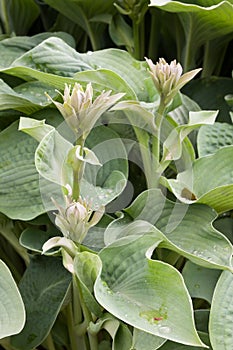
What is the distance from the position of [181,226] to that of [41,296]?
18 centimetres

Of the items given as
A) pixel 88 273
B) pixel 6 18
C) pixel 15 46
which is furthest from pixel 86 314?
pixel 6 18

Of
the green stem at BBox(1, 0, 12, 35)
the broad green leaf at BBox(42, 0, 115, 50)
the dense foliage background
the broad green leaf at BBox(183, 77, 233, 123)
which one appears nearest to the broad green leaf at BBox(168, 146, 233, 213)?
the dense foliage background

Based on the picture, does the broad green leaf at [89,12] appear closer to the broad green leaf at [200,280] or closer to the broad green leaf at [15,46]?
the broad green leaf at [15,46]

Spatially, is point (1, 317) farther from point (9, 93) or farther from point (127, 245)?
point (9, 93)

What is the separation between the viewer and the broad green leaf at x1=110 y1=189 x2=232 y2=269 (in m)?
0.66

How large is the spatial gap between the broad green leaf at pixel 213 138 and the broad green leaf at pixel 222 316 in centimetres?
19

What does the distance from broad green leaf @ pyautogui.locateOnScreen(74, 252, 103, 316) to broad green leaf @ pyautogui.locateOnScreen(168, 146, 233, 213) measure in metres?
0.14

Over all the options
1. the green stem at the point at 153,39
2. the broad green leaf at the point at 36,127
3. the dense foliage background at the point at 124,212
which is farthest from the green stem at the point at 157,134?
the green stem at the point at 153,39

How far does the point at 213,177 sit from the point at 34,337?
0.27 meters

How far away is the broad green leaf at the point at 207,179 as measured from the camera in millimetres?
713

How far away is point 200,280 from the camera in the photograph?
0.73 m

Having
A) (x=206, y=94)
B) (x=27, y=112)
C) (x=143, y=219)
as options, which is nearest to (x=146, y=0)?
(x=206, y=94)

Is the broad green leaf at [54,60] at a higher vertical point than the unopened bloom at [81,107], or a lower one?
lower

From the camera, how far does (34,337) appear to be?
0.73 metres
